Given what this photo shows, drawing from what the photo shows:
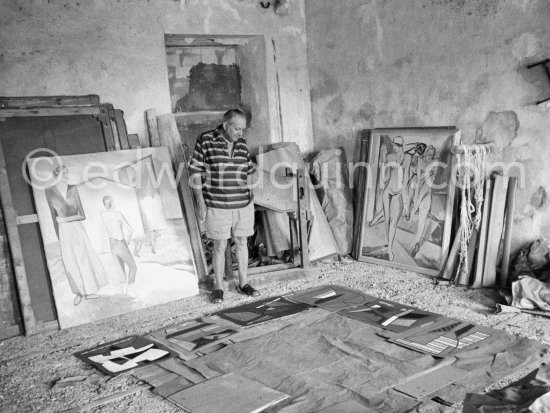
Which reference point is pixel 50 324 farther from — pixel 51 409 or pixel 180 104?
pixel 180 104

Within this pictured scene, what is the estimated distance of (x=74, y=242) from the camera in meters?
4.13

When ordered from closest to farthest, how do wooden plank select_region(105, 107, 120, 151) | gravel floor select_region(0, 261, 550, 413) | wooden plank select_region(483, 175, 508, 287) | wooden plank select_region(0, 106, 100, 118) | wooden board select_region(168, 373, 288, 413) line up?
1. wooden board select_region(168, 373, 288, 413)
2. gravel floor select_region(0, 261, 550, 413)
3. wooden plank select_region(0, 106, 100, 118)
4. wooden plank select_region(483, 175, 508, 287)
5. wooden plank select_region(105, 107, 120, 151)

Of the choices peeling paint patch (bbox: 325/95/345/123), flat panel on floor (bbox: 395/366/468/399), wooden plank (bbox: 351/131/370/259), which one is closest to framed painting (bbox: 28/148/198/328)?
wooden plank (bbox: 351/131/370/259)

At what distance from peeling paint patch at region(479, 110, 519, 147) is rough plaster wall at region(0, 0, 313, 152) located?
224 cm

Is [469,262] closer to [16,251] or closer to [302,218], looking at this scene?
[302,218]

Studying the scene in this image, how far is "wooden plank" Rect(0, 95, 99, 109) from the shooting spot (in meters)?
4.27

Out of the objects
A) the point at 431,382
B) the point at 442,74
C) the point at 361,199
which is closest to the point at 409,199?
the point at 361,199

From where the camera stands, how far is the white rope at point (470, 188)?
437cm

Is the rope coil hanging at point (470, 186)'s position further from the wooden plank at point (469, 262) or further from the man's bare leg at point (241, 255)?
the man's bare leg at point (241, 255)

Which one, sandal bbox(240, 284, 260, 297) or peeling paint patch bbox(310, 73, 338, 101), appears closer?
sandal bbox(240, 284, 260, 297)

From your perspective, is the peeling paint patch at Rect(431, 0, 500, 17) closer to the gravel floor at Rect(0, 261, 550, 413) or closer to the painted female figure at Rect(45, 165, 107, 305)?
the gravel floor at Rect(0, 261, 550, 413)

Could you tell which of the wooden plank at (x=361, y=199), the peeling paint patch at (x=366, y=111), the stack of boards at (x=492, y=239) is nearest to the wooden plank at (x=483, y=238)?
the stack of boards at (x=492, y=239)

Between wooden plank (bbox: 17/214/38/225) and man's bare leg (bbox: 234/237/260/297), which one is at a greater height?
wooden plank (bbox: 17/214/38/225)

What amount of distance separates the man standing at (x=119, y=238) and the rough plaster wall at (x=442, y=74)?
2.54 m
